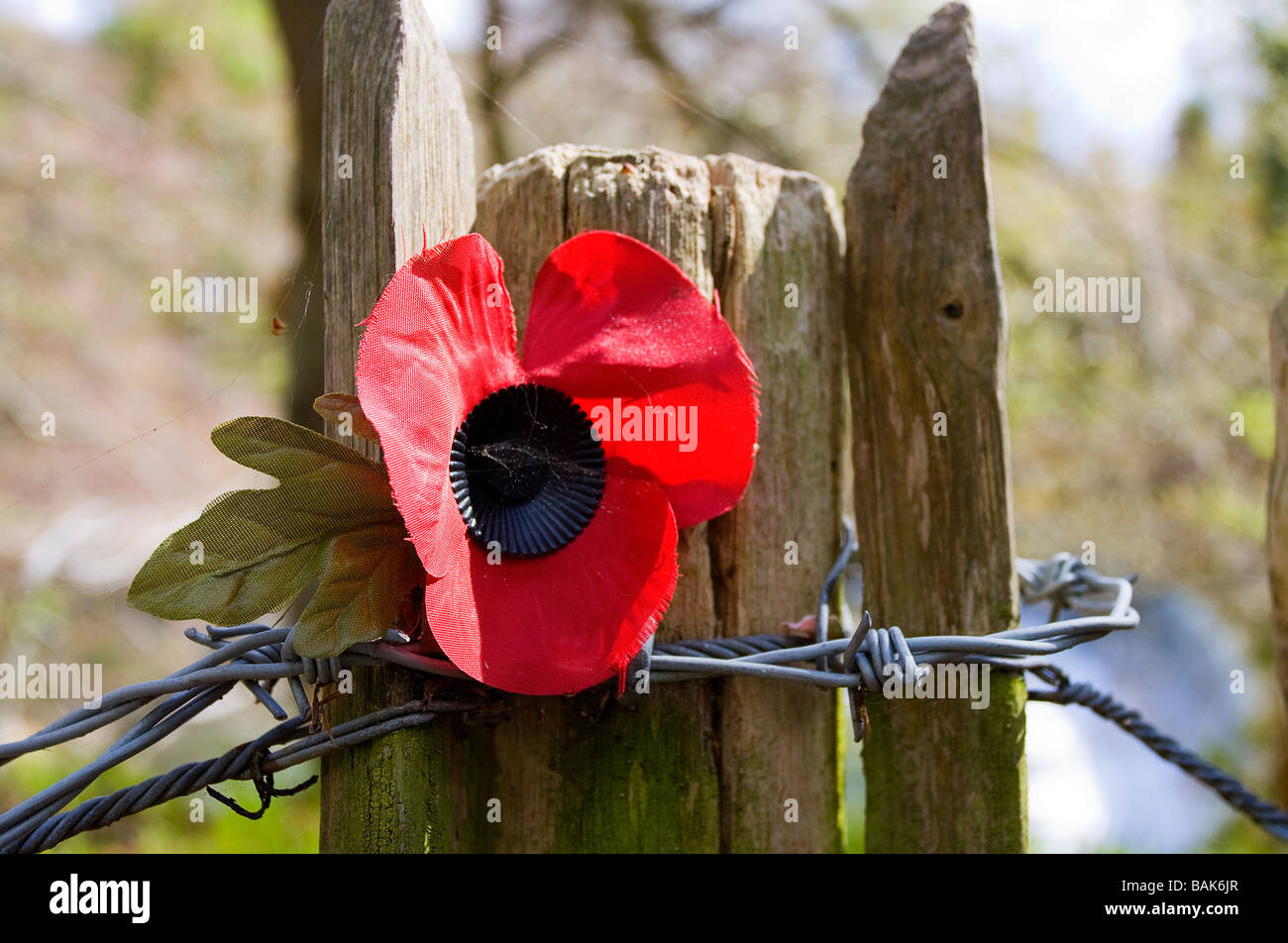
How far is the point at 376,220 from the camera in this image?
1179mm

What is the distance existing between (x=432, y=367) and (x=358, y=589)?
0.85 ft

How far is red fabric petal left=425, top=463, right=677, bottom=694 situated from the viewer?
1028mm

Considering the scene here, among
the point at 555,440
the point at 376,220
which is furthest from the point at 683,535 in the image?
the point at 376,220

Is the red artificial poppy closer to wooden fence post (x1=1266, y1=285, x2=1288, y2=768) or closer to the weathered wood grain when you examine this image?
the weathered wood grain

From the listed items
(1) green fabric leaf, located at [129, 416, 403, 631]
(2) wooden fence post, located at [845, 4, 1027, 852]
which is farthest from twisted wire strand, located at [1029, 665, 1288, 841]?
(1) green fabric leaf, located at [129, 416, 403, 631]

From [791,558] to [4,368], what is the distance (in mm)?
8402

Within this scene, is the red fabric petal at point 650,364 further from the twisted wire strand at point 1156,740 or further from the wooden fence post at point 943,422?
the twisted wire strand at point 1156,740

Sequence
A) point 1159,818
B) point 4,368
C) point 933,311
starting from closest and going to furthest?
point 933,311, point 1159,818, point 4,368

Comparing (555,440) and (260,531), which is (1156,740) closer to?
(555,440)

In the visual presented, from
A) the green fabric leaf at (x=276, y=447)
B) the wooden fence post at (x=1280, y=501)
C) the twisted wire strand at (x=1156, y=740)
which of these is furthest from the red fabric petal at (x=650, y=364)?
the wooden fence post at (x=1280, y=501)

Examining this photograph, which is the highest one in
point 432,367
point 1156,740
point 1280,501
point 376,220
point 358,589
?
point 376,220

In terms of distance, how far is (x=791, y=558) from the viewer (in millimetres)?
1335

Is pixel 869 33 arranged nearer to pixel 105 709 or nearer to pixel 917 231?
pixel 917 231
